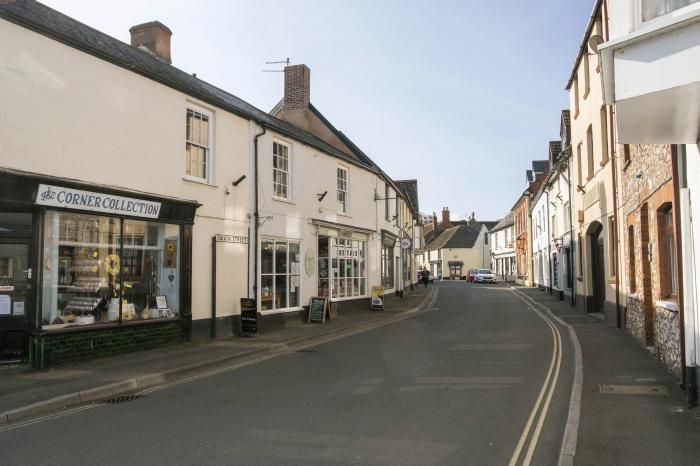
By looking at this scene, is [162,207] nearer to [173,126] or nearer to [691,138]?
[173,126]

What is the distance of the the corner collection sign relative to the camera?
32.6 feet

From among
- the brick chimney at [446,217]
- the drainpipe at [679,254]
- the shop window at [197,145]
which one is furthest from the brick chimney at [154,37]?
the brick chimney at [446,217]

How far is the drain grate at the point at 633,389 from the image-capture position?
795 centimetres

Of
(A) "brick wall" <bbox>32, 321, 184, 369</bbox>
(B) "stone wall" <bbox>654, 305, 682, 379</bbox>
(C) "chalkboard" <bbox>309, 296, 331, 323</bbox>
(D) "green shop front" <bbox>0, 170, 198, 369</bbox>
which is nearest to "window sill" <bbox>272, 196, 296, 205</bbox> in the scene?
(C) "chalkboard" <bbox>309, 296, 331, 323</bbox>

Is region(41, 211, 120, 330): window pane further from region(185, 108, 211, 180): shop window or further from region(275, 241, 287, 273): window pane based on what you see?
region(275, 241, 287, 273): window pane

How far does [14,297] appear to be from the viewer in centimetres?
1009

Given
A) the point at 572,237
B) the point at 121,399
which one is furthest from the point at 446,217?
the point at 121,399

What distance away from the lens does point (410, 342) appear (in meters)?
13.6

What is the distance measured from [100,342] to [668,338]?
10.3 m

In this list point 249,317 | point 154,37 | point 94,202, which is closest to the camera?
point 94,202

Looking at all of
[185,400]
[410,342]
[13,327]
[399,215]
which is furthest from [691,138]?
[399,215]

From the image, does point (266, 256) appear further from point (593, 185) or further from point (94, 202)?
point (593, 185)

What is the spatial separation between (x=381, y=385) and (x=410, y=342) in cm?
507

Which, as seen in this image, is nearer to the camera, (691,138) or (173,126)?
(691,138)
